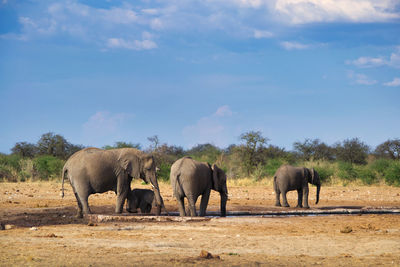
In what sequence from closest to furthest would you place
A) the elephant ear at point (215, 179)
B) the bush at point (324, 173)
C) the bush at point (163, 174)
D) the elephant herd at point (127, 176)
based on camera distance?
the elephant herd at point (127, 176), the elephant ear at point (215, 179), the bush at point (163, 174), the bush at point (324, 173)

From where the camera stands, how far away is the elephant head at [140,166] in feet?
54.7

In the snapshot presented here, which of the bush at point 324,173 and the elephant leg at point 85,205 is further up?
the bush at point 324,173

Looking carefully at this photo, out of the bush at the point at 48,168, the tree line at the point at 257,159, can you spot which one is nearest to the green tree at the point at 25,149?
the tree line at the point at 257,159

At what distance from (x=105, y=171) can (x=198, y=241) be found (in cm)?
544

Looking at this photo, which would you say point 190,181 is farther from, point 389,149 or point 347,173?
point 389,149

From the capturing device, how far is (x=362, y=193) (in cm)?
2883

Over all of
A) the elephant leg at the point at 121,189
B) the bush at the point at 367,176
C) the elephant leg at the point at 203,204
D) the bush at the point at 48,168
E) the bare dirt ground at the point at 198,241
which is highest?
the bush at the point at 48,168

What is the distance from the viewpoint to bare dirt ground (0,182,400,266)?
9.48m

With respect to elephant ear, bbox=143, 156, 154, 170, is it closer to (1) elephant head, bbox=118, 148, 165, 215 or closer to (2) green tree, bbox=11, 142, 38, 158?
(1) elephant head, bbox=118, 148, 165, 215

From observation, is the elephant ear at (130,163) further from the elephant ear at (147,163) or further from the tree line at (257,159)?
the tree line at (257,159)

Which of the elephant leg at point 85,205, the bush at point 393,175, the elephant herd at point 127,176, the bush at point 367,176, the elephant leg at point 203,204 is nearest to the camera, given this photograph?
the elephant leg at point 85,205

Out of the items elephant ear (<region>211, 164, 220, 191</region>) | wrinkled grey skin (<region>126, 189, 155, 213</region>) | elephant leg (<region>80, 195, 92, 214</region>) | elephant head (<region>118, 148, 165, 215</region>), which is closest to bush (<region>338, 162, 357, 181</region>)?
elephant ear (<region>211, 164, 220, 191</region>)

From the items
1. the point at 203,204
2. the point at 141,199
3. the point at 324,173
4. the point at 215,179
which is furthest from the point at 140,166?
the point at 324,173

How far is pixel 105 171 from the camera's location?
16281mm
